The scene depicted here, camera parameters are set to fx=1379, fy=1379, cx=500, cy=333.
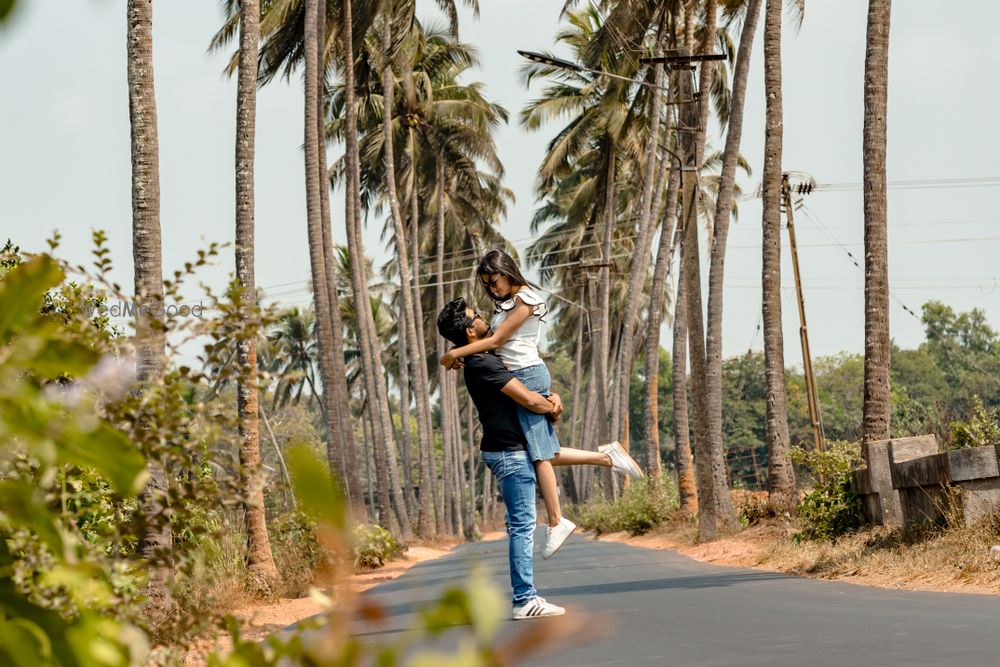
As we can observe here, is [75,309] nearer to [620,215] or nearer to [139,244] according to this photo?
[139,244]

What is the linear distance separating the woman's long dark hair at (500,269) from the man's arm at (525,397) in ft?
1.75

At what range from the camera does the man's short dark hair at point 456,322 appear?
27.5ft

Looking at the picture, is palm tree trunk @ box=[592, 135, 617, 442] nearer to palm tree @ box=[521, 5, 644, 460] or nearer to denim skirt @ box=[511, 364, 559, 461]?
palm tree @ box=[521, 5, 644, 460]

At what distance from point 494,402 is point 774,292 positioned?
14715 mm

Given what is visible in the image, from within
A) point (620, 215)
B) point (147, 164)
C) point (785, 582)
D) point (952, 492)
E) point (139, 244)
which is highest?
point (620, 215)

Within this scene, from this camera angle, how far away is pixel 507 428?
8.33m

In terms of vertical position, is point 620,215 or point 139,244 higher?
point 620,215

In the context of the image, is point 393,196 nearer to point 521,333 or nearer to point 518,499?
point 521,333

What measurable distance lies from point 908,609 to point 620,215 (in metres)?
62.6

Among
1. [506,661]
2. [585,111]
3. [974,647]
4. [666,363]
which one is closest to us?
[506,661]

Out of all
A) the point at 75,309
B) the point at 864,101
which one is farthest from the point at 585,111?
the point at 75,309

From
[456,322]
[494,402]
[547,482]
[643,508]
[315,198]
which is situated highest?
[315,198]

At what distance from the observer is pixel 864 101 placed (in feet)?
51.6

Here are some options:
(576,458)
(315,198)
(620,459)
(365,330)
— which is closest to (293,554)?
(620,459)
